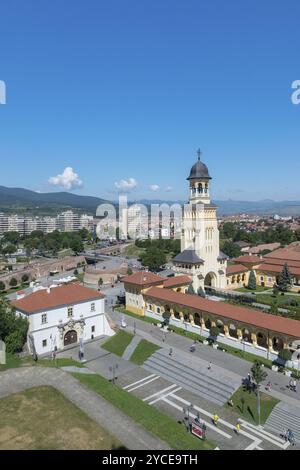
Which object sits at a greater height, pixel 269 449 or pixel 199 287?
pixel 199 287

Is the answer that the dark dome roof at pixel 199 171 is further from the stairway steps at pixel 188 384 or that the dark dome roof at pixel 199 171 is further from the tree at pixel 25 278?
the tree at pixel 25 278

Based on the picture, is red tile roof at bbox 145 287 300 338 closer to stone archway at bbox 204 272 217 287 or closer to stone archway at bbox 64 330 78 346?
stone archway at bbox 64 330 78 346

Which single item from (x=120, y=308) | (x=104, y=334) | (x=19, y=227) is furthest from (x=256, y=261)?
(x=19, y=227)

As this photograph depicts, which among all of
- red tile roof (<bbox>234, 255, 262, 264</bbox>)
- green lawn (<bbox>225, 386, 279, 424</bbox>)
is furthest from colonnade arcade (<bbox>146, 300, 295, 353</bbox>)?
red tile roof (<bbox>234, 255, 262, 264</bbox>)

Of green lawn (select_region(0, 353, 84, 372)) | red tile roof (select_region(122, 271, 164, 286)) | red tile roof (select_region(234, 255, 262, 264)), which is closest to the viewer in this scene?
green lawn (select_region(0, 353, 84, 372))

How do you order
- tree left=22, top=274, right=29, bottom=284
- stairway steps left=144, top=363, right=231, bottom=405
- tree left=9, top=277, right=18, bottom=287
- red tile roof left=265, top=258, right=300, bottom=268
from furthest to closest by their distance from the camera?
tree left=22, top=274, right=29, bottom=284
tree left=9, top=277, right=18, bottom=287
red tile roof left=265, top=258, right=300, bottom=268
stairway steps left=144, top=363, right=231, bottom=405

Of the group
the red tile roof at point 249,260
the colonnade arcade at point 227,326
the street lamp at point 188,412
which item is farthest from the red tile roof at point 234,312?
the red tile roof at point 249,260
